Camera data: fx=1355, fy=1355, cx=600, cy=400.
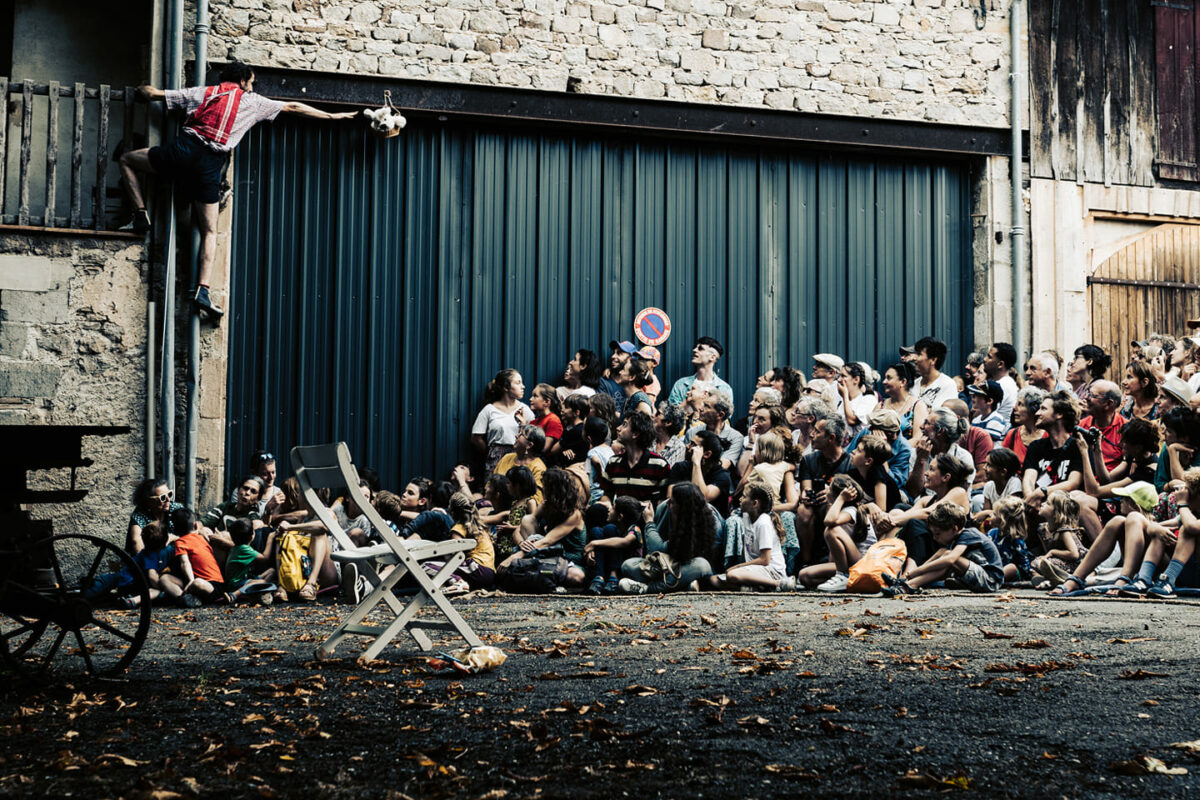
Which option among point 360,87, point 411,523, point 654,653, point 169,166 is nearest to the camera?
point 654,653

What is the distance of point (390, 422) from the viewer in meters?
12.1

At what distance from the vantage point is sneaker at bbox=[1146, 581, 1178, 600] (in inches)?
322

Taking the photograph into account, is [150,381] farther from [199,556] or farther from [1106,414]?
[1106,414]

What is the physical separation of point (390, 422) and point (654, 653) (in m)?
6.27

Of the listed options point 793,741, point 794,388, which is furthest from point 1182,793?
Result: point 794,388

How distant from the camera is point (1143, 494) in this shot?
28.9ft

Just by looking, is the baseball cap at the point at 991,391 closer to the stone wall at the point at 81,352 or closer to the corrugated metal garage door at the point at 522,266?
the corrugated metal garage door at the point at 522,266

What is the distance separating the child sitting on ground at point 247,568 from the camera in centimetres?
935

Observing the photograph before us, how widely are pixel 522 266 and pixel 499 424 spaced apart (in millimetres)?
1686

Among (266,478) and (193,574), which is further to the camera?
(266,478)

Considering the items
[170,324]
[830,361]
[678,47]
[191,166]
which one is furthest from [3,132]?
[830,361]

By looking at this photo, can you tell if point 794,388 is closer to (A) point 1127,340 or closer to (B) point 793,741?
(A) point 1127,340

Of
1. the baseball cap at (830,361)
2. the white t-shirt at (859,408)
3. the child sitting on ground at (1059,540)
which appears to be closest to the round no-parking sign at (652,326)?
the baseball cap at (830,361)

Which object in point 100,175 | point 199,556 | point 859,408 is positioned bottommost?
point 199,556
